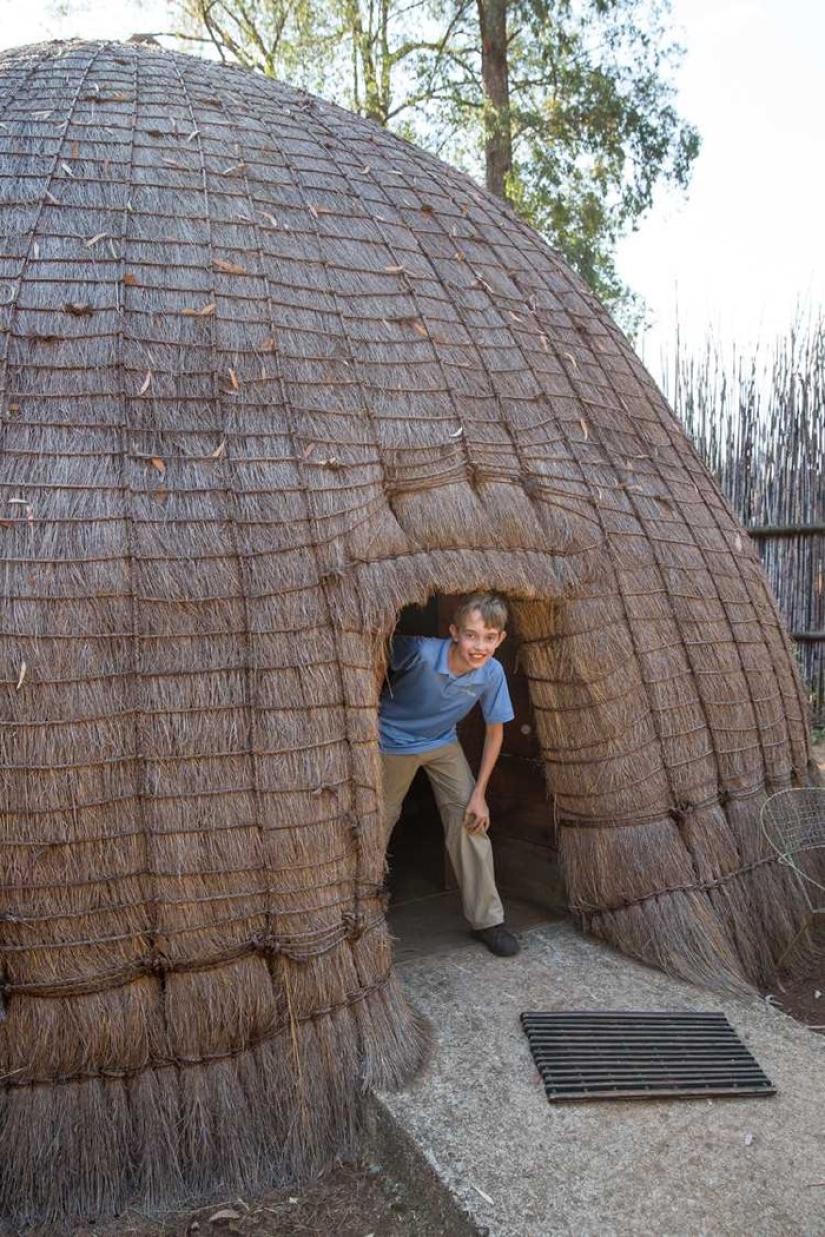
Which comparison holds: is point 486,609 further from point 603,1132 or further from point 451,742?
point 603,1132

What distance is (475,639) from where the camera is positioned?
4.11m

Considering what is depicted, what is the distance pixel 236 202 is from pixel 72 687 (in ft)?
7.86

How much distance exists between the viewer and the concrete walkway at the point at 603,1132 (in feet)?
9.39

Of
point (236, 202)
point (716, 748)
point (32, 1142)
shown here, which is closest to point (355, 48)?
point (236, 202)

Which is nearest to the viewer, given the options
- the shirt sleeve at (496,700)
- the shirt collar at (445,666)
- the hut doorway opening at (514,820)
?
the shirt collar at (445,666)

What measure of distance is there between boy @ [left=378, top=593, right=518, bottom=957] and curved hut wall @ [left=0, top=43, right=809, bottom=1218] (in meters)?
0.32

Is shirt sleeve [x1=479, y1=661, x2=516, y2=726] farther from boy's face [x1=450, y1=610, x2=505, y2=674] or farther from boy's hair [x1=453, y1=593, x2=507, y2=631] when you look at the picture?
boy's hair [x1=453, y1=593, x2=507, y2=631]

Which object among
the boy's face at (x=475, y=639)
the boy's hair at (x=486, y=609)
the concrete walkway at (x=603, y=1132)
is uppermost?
the boy's hair at (x=486, y=609)

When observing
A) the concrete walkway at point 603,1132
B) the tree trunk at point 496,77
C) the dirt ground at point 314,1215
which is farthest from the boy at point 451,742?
the tree trunk at point 496,77

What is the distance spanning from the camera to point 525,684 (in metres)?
5.48

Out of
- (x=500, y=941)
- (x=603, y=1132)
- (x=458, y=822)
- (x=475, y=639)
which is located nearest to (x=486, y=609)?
(x=475, y=639)

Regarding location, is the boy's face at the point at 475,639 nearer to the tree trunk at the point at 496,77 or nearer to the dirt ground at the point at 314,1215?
the dirt ground at the point at 314,1215

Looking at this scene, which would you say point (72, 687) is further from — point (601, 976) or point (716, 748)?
point (716, 748)

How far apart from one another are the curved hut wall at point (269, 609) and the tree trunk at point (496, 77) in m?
8.54
